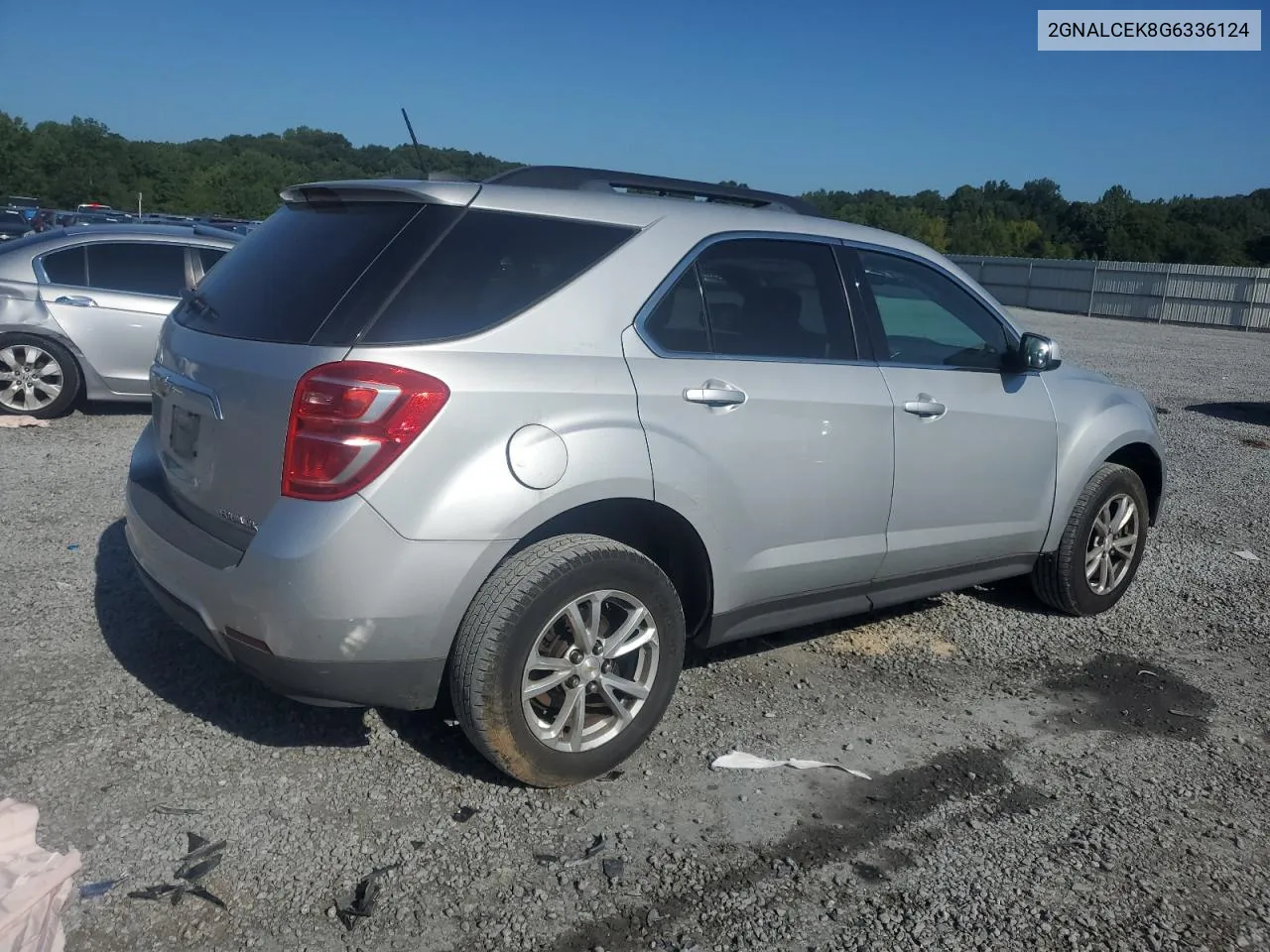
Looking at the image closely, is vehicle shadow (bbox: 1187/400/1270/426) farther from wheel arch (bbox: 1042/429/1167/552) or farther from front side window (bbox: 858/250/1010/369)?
front side window (bbox: 858/250/1010/369)

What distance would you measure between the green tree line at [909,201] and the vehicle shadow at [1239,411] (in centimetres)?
1714

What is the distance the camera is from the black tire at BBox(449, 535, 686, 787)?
319 cm

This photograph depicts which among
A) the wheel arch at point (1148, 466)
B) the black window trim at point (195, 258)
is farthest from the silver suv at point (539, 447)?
the black window trim at point (195, 258)

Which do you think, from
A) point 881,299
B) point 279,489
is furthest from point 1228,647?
point 279,489

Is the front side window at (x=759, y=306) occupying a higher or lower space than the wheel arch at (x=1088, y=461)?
higher

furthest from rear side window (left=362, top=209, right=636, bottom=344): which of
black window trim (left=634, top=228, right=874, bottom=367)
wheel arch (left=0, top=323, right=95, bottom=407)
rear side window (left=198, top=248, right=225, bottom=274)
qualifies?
rear side window (left=198, top=248, right=225, bottom=274)

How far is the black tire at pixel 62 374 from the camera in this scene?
29.4ft

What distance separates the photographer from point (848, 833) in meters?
3.35

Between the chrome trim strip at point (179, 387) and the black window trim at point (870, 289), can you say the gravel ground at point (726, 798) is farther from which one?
the black window trim at point (870, 289)

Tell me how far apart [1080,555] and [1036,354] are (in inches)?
43.8

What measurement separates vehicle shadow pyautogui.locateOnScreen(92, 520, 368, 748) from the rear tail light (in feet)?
3.71

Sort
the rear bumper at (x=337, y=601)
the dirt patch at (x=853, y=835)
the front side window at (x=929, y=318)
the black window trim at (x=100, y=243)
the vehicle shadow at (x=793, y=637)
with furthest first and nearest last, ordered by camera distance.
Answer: the black window trim at (x=100, y=243)
the vehicle shadow at (x=793, y=637)
the front side window at (x=929, y=318)
the rear bumper at (x=337, y=601)
the dirt patch at (x=853, y=835)

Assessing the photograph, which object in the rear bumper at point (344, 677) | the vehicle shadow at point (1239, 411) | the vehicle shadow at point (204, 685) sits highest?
the rear bumper at point (344, 677)

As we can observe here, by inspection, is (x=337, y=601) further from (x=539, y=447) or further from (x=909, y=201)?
(x=909, y=201)
